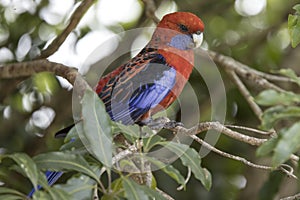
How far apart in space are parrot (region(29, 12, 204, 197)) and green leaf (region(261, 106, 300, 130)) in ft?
3.37

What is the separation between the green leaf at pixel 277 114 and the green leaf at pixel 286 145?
4cm

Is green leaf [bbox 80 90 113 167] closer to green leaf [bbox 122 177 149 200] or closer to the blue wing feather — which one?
green leaf [bbox 122 177 149 200]

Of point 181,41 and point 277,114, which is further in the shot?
point 181,41

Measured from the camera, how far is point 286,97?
4.62 feet

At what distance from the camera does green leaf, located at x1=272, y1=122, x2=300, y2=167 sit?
4.41ft

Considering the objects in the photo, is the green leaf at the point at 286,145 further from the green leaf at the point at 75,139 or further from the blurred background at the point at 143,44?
the blurred background at the point at 143,44

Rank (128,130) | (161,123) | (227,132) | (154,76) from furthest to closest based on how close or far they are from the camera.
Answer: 1. (154,76)
2. (161,123)
3. (227,132)
4. (128,130)

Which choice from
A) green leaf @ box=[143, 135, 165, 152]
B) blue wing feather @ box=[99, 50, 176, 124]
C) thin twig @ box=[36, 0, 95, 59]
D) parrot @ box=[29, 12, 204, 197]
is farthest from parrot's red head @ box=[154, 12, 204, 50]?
green leaf @ box=[143, 135, 165, 152]

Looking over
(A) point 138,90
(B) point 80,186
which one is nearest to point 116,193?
(B) point 80,186

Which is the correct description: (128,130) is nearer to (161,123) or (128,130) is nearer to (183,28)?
(161,123)

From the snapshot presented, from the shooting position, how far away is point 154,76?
103 inches

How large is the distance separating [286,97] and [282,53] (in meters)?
2.40

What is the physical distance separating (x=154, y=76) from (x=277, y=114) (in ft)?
3.99

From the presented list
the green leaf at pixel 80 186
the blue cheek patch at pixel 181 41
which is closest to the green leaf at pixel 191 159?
the green leaf at pixel 80 186
